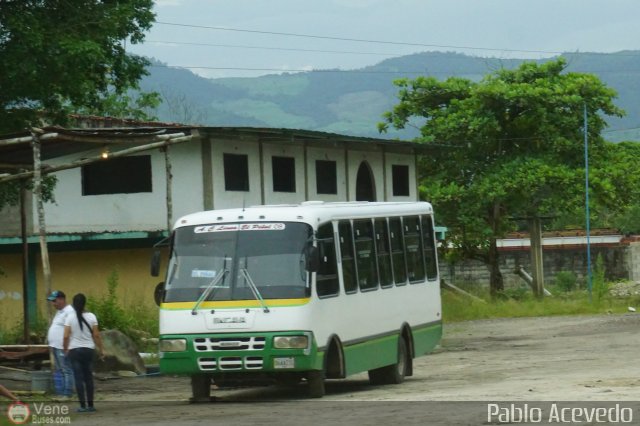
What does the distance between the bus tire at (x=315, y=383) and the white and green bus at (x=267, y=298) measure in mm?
14

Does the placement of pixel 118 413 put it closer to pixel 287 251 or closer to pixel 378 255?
pixel 287 251

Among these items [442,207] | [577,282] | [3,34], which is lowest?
[577,282]

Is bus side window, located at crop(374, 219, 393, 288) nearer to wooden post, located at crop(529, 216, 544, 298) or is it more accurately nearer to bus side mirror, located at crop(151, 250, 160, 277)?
bus side mirror, located at crop(151, 250, 160, 277)

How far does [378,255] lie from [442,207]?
27.9 meters

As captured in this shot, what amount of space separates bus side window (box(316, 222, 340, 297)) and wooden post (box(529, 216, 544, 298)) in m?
30.1

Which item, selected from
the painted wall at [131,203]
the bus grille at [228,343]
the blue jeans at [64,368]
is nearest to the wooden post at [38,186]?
the blue jeans at [64,368]

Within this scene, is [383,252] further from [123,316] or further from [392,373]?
[123,316]

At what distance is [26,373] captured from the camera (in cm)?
2217

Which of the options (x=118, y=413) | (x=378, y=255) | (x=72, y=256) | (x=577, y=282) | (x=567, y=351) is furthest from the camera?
(x=577, y=282)

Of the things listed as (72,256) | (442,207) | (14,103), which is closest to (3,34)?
(14,103)

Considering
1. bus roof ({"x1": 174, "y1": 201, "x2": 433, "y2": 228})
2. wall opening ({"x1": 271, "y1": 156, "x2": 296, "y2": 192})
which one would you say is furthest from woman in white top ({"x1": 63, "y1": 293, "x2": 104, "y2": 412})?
wall opening ({"x1": 271, "y1": 156, "x2": 296, "y2": 192})

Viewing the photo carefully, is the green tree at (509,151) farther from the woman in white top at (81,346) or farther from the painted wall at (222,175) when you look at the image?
the woman in white top at (81,346)

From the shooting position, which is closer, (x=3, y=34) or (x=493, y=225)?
(x=3, y=34)

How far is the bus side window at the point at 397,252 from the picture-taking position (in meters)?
22.3
